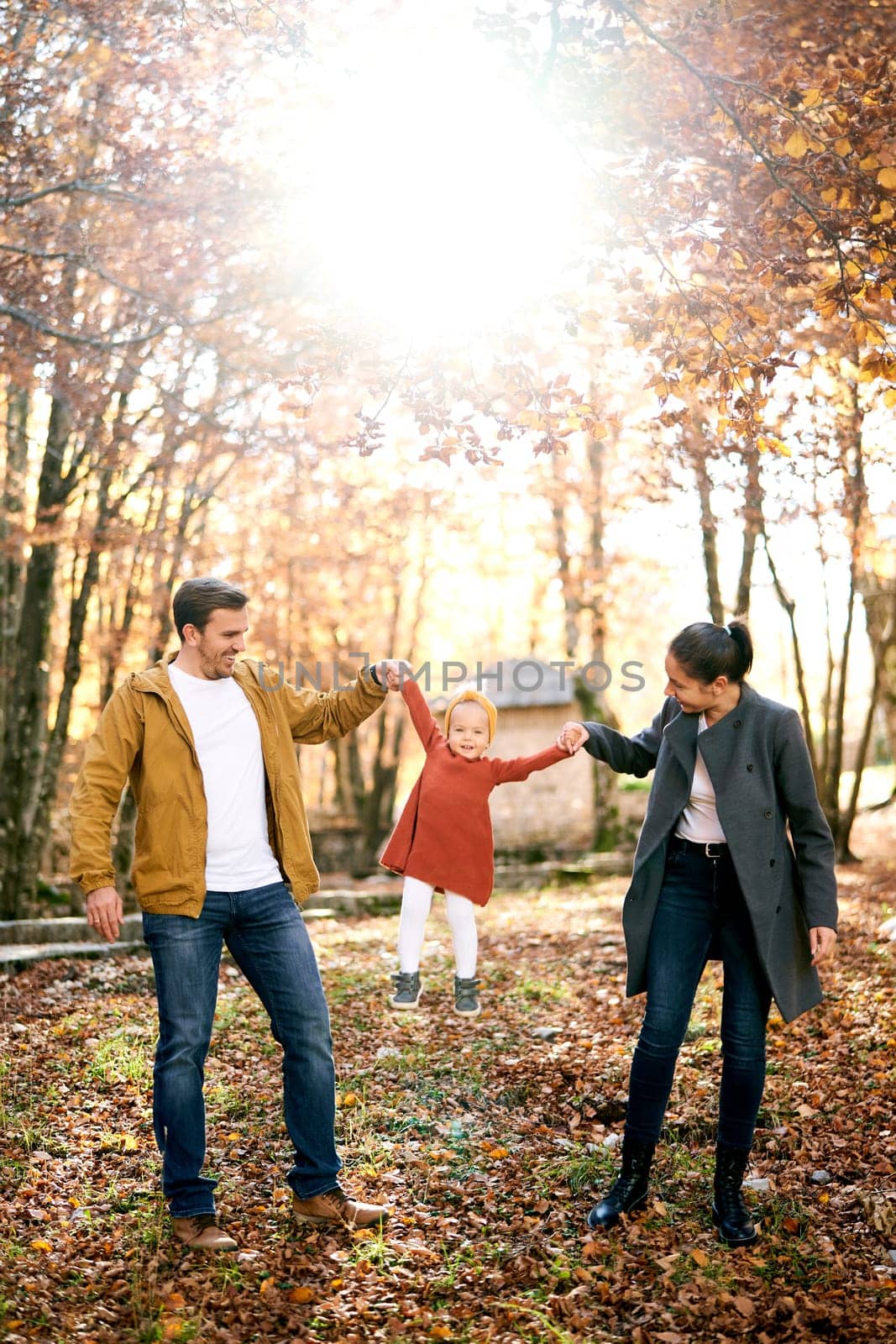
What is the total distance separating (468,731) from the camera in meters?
5.88

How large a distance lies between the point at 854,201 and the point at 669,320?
0.99 metres

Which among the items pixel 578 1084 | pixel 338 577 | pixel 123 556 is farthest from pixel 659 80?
pixel 338 577

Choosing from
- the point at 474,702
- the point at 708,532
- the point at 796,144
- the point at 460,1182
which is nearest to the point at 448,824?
the point at 474,702

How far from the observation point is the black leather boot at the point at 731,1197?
414 centimetres

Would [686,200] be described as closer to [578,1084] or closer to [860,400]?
[578,1084]

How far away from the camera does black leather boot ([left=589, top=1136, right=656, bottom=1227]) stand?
4199mm

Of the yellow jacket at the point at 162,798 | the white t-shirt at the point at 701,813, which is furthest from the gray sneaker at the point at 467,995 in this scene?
the white t-shirt at the point at 701,813

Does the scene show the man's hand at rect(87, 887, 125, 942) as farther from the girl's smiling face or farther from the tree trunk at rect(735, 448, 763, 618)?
the tree trunk at rect(735, 448, 763, 618)

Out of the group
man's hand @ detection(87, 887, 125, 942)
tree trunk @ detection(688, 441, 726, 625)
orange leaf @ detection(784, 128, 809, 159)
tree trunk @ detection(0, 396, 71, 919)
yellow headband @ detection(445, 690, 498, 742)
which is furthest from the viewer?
tree trunk @ detection(0, 396, 71, 919)

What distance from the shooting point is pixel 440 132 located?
6.88 m

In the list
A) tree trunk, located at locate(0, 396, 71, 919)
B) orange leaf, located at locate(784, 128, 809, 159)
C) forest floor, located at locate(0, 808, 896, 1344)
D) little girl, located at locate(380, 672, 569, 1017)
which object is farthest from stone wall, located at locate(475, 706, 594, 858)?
orange leaf, located at locate(784, 128, 809, 159)

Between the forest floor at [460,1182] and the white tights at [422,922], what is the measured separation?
1.85 feet

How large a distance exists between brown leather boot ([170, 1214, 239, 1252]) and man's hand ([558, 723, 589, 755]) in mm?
2246

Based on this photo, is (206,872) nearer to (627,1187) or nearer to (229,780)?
(229,780)
